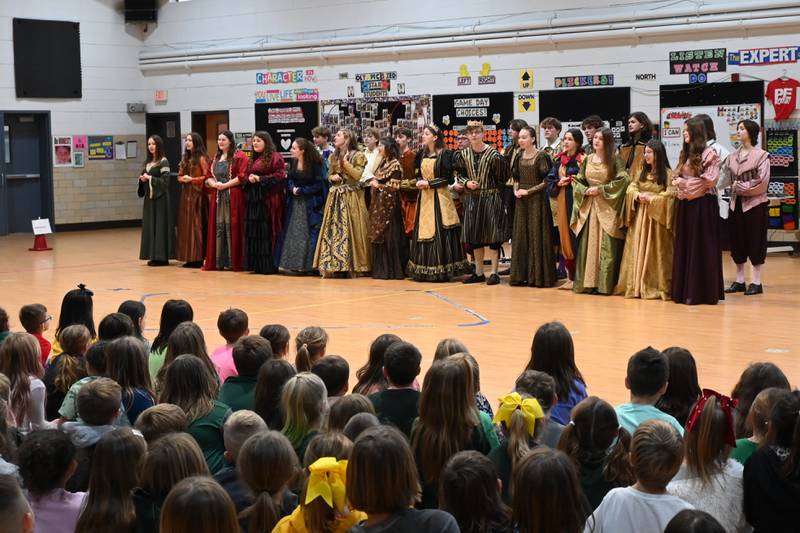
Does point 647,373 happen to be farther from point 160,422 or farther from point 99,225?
point 99,225

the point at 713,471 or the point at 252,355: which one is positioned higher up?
the point at 252,355

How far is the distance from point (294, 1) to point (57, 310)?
361 inches

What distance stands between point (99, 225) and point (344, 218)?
899 centimetres

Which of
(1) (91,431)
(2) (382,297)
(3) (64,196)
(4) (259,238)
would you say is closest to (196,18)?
(3) (64,196)

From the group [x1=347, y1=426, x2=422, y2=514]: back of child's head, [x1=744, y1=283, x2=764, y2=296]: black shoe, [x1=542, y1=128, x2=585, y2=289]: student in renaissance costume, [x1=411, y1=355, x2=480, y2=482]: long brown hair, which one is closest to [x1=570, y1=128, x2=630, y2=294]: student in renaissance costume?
[x1=542, y1=128, x2=585, y2=289]: student in renaissance costume

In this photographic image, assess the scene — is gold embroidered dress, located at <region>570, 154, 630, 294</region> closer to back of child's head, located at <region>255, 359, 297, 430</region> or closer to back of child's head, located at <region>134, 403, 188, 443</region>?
back of child's head, located at <region>255, 359, 297, 430</region>

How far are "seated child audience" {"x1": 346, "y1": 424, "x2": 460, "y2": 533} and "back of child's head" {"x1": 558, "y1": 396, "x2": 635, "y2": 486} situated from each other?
78 centimetres

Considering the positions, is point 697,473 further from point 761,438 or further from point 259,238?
point 259,238

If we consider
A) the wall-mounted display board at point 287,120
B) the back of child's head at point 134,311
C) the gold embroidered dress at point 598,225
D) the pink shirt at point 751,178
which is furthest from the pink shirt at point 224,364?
the wall-mounted display board at point 287,120

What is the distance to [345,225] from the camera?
12156mm

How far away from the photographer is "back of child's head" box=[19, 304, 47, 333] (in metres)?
5.77

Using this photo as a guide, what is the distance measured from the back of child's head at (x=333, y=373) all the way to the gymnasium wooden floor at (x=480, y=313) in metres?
2.02

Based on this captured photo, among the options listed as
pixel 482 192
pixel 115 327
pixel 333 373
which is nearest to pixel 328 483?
pixel 333 373

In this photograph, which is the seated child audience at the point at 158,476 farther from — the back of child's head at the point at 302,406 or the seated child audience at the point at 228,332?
the seated child audience at the point at 228,332
